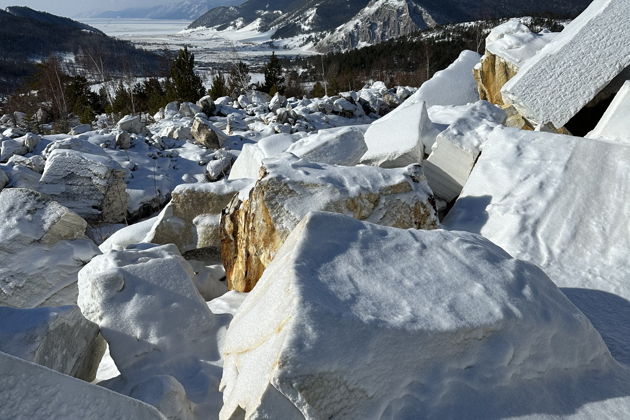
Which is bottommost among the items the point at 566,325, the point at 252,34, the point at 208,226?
the point at 252,34

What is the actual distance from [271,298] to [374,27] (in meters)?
87.4

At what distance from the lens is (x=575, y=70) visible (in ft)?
12.6

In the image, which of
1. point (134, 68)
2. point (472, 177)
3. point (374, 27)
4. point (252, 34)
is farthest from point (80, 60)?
point (252, 34)

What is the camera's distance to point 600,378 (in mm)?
1724

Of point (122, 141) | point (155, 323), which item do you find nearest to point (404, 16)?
point (122, 141)

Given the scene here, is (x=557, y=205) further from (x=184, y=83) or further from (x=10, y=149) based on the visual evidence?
(x=184, y=83)

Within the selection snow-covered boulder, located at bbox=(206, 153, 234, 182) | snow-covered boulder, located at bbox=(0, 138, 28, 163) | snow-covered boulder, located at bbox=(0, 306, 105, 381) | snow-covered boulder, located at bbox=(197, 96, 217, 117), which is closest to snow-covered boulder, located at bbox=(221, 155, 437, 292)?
snow-covered boulder, located at bbox=(0, 306, 105, 381)

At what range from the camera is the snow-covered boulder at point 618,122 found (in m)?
3.34

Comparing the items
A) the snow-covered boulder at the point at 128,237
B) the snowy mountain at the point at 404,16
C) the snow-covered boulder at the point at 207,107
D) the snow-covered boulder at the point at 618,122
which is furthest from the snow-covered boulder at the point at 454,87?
the snowy mountain at the point at 404,16

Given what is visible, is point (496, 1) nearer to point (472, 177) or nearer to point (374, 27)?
point (374, 27)

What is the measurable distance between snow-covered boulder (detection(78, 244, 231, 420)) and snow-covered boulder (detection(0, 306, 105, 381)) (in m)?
0.13

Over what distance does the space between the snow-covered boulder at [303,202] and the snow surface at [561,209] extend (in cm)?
51

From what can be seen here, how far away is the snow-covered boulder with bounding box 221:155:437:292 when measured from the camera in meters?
2.66

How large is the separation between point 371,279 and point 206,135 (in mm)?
8250
